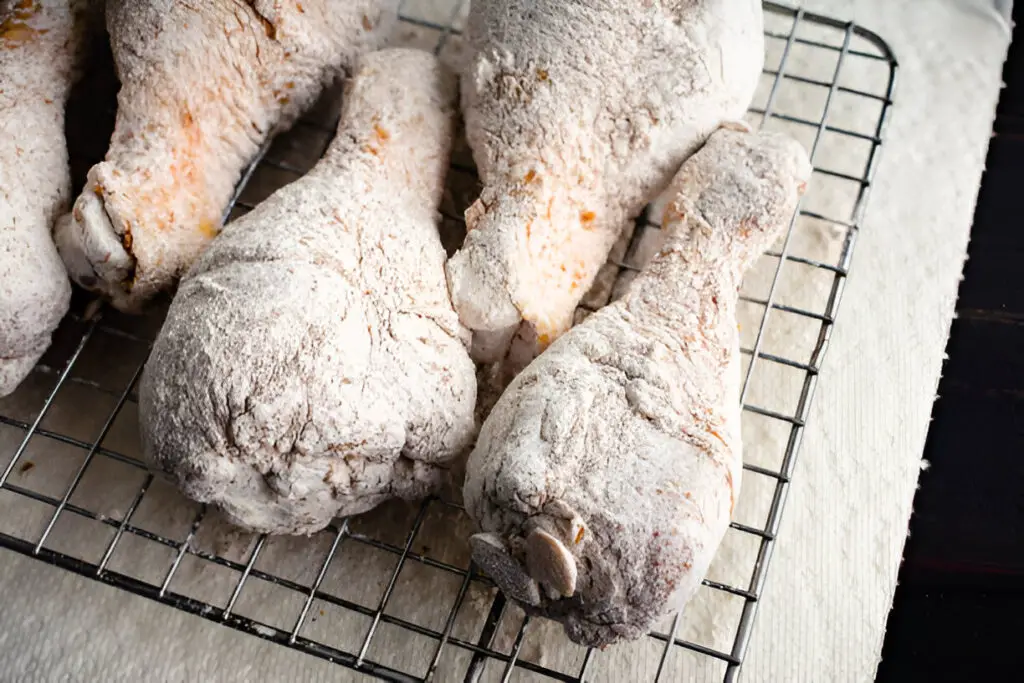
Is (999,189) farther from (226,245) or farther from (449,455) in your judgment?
(226,245)

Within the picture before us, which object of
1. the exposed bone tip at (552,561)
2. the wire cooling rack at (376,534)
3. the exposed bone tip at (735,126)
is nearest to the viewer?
the exposed bone tip at (552,561)

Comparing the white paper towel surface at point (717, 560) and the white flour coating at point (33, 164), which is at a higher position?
the white flour coating at point (33, 164)

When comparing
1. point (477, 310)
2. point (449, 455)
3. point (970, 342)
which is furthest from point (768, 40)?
point (449, 455)

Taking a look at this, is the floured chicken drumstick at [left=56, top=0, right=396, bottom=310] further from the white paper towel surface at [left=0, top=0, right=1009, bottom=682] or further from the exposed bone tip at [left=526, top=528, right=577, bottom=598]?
the exposed bone tip at [left=526, top=528, right=577, bottom=598]

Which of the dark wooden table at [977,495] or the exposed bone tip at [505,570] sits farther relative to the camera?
the dark wooden table at [977,495]

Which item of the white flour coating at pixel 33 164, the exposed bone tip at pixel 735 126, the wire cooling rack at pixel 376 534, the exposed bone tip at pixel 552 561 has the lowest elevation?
the wire cooling rack at pixel 376 534

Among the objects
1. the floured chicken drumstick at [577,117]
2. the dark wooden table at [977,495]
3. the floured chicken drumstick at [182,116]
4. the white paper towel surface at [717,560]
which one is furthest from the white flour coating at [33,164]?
the dark wooden table at [977,495]

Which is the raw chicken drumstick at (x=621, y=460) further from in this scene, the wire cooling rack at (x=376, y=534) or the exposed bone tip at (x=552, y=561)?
the wire cooling rack at (x=376, y=534)
